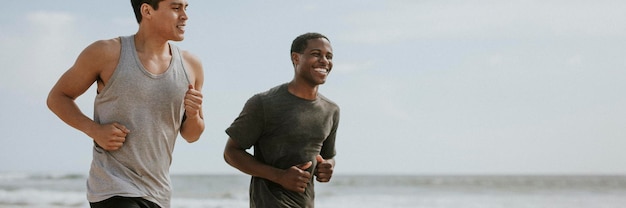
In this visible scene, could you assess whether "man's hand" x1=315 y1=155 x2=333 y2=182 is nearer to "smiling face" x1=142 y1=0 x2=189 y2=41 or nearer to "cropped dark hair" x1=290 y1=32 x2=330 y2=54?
"cropped dark hair" x1=290 y1=32 x2=330 y2=54

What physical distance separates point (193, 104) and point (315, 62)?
1.36 metres

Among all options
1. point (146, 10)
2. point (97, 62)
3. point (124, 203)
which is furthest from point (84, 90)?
point (124, 203)

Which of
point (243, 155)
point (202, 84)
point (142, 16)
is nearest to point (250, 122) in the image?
point (243, 155)

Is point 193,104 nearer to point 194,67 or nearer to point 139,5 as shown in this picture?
point 194,67

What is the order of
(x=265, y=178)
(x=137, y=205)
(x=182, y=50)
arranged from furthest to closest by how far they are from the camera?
(x=265, y=178)
(x=182, y=50)
(x=137, y=205)

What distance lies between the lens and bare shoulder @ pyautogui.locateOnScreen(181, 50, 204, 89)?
149 inches

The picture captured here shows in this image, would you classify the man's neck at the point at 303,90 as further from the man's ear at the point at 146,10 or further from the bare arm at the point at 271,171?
the man's ear at the point at 146,10

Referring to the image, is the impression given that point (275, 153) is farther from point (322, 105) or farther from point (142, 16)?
point (142, 16)

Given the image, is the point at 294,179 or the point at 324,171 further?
the point at 324,171

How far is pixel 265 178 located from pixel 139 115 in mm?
1300

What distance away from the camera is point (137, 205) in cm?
347

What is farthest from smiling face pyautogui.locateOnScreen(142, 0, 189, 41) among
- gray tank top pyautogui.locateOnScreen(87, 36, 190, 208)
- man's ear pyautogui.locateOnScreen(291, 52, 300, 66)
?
man's ear pyautogui.locateOnScreen(291, 52, 300, 66)

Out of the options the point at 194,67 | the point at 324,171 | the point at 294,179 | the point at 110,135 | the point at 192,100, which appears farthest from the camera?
the point at 324,171

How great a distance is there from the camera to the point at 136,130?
3537 mm
